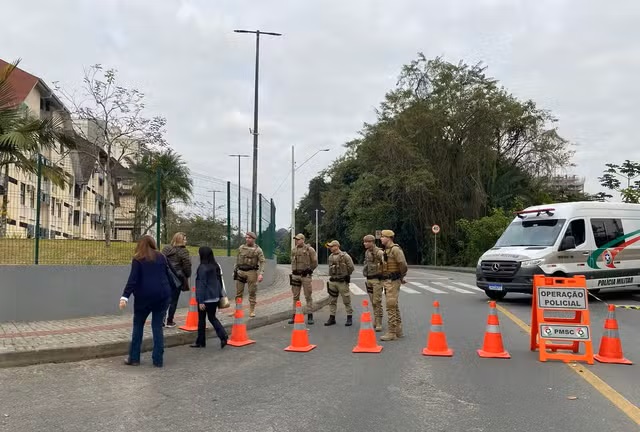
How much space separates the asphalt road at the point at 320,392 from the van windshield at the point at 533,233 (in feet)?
19.4

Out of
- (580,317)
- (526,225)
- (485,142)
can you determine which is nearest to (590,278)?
(526,225)

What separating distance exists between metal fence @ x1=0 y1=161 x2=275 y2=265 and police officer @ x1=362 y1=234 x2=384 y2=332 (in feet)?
14.0

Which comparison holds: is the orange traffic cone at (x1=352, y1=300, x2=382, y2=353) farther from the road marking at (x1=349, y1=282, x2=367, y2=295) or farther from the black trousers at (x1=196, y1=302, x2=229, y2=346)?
the road marking at (x1=349, y1=282, x2=367, y2=295)

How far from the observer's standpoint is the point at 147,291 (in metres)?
7.61

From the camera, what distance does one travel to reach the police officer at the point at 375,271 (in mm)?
10022

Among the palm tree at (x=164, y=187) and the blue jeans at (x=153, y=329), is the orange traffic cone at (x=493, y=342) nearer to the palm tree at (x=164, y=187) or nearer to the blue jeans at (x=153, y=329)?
the blue jeans at (x=153, y=329)

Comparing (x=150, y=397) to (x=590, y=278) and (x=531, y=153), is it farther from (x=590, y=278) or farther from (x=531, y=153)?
(x=531, y=153)

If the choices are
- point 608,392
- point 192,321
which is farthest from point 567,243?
point 192,321

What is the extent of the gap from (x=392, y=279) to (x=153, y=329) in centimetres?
397

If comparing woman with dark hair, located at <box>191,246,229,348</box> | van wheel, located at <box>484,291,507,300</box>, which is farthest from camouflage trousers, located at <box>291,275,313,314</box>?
van wheel, located at <box>484,291,507,300</box>

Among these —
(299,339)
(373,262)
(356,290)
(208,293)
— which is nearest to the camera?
(299,339)

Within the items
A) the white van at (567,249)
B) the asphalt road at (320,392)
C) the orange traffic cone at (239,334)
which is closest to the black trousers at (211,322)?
the asphalt road at (320,392)

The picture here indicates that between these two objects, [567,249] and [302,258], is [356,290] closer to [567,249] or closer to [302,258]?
[567,249]

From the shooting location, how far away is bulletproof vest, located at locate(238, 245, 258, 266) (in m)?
11.7
